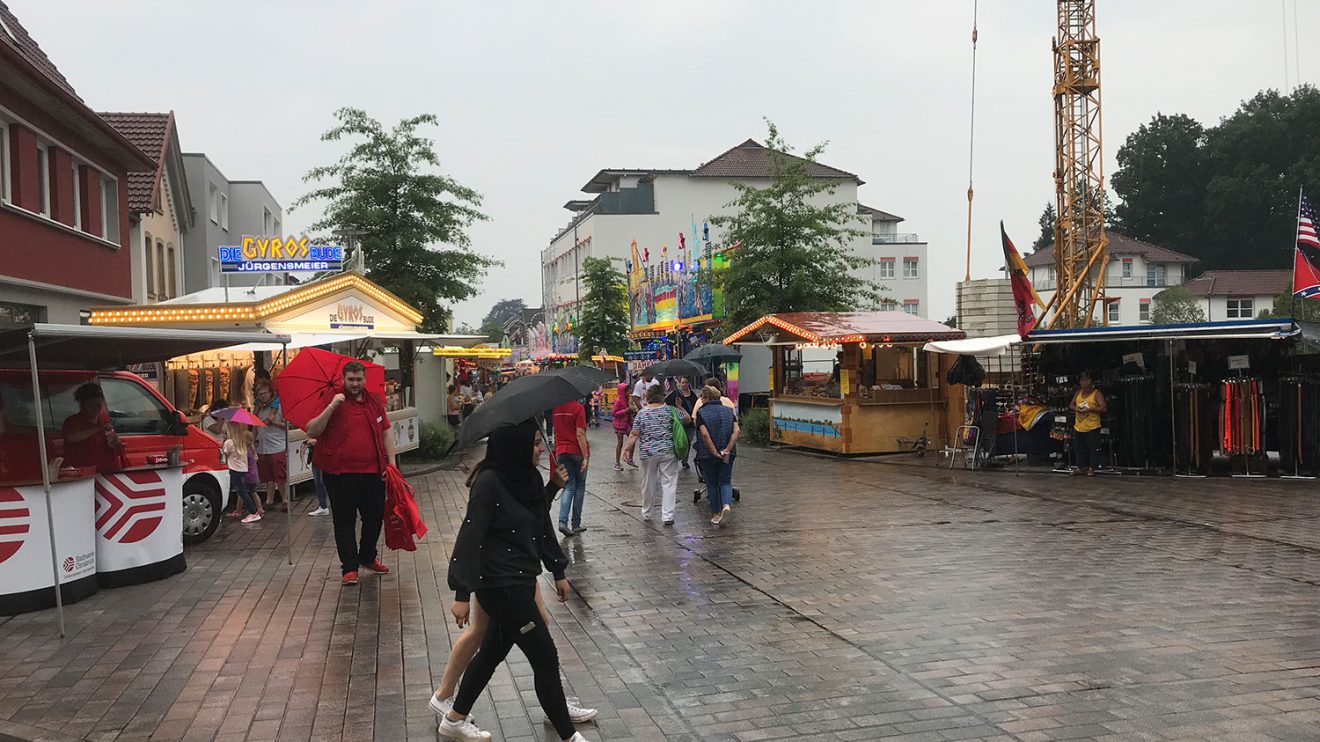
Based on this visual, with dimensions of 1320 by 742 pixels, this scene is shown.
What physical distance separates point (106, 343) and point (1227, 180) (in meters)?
89.9

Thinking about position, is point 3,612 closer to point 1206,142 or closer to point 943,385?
point 943,385

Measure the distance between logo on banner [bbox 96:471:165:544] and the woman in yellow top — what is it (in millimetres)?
13028

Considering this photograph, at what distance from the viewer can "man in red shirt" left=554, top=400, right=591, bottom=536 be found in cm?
1134

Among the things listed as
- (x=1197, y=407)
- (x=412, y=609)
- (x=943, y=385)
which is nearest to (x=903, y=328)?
(x=943, y=385)

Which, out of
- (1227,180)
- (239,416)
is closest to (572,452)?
(239,416)

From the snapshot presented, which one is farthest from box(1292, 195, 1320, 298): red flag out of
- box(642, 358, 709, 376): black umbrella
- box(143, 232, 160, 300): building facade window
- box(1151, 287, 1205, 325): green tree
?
box(1151, 287, 1205, 325): green tree

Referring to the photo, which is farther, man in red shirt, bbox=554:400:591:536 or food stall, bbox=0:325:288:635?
man in red shirt, bbox=554:400:591:536

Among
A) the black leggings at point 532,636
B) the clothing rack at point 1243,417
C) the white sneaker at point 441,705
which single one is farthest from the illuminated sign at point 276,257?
the black leggings at point 532,636

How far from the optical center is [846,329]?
21797 mm

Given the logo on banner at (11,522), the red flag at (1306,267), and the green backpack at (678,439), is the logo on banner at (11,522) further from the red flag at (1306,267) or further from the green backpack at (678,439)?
the red flag at (1306,267)

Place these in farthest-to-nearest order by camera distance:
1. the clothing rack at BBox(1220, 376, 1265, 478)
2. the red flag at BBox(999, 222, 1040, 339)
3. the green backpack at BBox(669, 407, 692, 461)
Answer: the red flag at BBox(999, 222, 1040, 339)
the clothing rack at BBox(1220, 376, 1265, 478)
the green backpack at BBox(669, 407, 692, 461)

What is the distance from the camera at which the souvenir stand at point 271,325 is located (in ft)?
56.0

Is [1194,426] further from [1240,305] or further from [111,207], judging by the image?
[1240,305]

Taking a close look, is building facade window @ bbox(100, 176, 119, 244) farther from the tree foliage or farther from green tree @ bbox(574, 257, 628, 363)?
the tree foliage
